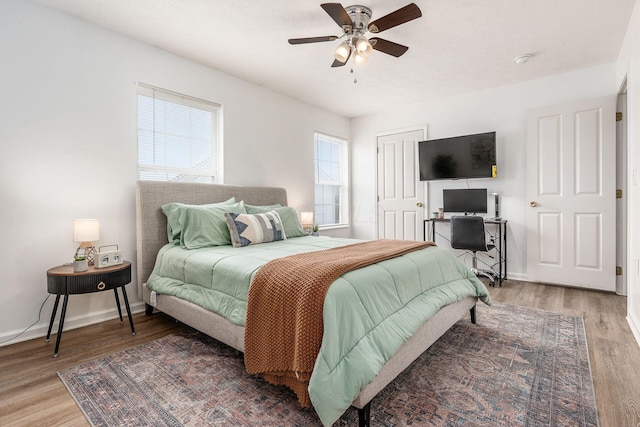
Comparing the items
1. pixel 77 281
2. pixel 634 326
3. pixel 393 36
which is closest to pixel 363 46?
pixel 393 36

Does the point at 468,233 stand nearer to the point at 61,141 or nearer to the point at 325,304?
the point at 325,304

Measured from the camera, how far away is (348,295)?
1.47 metres

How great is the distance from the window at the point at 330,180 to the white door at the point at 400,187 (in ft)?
2.10

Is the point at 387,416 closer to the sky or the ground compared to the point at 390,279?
closer to the ground

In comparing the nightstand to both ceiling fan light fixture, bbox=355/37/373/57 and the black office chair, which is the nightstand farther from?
the black office chair

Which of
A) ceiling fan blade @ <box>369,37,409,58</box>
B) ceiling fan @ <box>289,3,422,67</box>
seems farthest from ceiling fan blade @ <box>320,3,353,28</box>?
ceiling fan blade @ <box>369,37,409,58</box>

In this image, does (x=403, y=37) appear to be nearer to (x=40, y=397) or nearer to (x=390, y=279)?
(x=390, y=279)

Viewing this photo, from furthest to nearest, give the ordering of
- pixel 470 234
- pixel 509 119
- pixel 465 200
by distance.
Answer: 1. pixel 465 200
2. pixel 509 119
3. pixel 470 234

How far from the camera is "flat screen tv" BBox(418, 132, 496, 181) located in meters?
4.11

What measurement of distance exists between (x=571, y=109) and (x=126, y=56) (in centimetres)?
465

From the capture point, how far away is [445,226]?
4.63 metres

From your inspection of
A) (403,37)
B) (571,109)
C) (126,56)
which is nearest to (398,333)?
(403,37)

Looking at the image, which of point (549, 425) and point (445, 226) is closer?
point (549, 425)

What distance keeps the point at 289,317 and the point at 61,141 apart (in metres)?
Answer: 2.36
